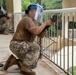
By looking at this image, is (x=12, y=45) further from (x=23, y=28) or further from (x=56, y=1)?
(x=56, y=1)

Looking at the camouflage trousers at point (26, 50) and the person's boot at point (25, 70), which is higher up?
the camouflage trousers at point (26, 50)

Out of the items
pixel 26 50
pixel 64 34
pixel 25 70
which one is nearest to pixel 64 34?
pixel 64 34

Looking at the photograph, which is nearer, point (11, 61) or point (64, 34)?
point (64, 34)

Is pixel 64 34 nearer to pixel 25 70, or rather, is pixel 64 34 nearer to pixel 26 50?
pixel 26 50

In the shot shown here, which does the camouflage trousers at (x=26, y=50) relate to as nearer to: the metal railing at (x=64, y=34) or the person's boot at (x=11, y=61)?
the person's boot at (x=11, y=61)

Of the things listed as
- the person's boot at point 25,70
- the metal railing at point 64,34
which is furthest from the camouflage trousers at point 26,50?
the metal railing at point 64,34

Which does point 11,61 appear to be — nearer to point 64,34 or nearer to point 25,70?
point 25,70

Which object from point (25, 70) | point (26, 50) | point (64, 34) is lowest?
point (25, 70)

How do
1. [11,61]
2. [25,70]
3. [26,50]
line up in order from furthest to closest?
[11,61], [26,50], [25,70]

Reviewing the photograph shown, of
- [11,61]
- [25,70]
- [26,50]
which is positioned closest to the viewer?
[25,70]

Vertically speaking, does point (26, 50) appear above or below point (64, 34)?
below

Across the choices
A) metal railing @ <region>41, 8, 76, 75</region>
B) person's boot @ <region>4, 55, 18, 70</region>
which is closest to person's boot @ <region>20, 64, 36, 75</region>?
person's boot @ <region>4, 55, 18, 70</region>

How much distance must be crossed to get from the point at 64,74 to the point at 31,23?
86 centimetres

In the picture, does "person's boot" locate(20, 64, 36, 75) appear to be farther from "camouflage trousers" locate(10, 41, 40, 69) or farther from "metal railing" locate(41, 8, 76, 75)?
"metal railing" locate(41, 8, 76, 75)
